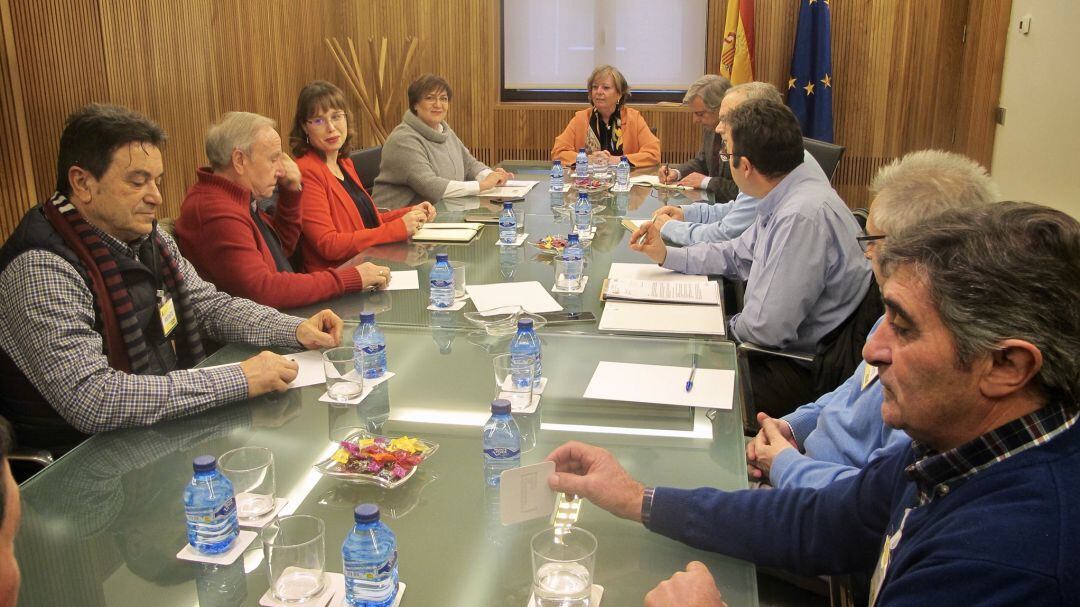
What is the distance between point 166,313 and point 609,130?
4384 mm

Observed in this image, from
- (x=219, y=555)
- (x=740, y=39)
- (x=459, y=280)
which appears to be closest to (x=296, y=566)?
(x=219, y=555)

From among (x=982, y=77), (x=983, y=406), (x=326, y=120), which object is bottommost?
(x=983, y=406)

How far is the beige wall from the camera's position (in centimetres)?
527

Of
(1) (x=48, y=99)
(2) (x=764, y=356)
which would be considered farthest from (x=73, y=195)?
(1) (x=48, y=99)

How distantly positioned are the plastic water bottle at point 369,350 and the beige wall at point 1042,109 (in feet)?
13.1

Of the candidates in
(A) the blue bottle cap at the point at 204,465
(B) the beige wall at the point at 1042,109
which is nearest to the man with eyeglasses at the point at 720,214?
(B) the beige wall at the point at 1042,109

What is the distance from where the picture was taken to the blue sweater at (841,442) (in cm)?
185

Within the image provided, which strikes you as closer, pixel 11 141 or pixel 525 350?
pixel 525 350

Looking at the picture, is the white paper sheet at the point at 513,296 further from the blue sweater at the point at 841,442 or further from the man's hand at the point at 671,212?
the man's hand at the point at 671,212

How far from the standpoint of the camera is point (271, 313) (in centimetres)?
258

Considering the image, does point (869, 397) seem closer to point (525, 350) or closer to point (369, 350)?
point (525, 350)

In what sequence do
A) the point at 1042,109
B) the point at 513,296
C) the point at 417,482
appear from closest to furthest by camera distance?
the point at 417,482
the point at 513,296
the point at 1042,109

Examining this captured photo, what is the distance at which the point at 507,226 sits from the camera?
370 cm

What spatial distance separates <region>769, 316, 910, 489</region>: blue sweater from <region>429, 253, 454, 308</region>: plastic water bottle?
1.19 metres
